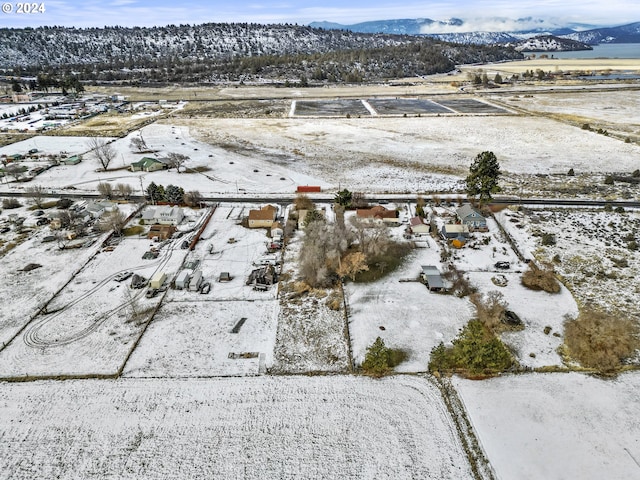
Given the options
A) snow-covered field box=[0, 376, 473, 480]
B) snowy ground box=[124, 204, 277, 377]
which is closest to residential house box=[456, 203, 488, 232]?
snowy ground box=[124, 204, 277, 377]

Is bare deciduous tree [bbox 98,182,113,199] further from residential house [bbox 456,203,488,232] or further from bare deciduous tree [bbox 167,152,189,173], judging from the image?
residential house [bbox 456,203,488,232]

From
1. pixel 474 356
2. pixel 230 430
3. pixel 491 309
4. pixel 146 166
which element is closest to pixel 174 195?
pixel 146 166

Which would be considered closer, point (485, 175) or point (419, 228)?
point (419, 228)

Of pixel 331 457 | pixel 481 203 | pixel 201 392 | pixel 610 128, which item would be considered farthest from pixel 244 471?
pixel 610 128

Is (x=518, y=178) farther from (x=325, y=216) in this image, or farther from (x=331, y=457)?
(x=331, y=457)

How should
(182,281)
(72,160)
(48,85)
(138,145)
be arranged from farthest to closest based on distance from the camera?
(48,85), (138,145), (72,160), (182,281)

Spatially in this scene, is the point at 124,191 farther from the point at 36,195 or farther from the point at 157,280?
the point at 157,280

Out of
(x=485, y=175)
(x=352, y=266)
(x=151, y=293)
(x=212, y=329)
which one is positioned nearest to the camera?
(x=212, y=329)
